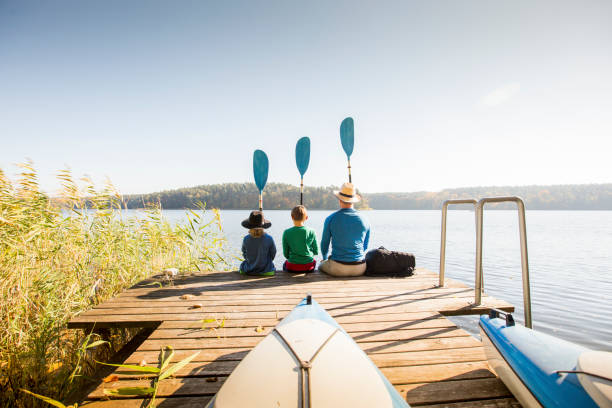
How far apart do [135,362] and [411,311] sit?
2.40 meters

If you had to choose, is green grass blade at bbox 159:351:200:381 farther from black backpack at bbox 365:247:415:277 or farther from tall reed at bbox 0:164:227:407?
black backpack at bbox 365:247:415:277

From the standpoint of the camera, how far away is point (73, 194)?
447 centimetres

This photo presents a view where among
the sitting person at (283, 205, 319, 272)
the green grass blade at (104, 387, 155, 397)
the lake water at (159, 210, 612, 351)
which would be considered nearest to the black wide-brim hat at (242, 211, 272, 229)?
the sitting person at (283, 205, 319, 272)

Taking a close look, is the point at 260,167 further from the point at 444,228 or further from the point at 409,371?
A: the point at 409,371

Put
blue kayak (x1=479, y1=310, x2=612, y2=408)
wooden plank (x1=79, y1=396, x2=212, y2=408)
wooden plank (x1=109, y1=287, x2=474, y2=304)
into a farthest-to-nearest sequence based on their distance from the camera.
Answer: wooden plank (x1=109, y1=287, x2=474, y2=304)
wooden plank (x1=79, y1=396, x2=212, y2=408)
blue kayak (x1=479, y1=310, x2=612, y2=408)

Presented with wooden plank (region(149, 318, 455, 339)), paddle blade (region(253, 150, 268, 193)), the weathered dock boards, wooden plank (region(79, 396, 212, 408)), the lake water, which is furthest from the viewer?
paddle blade (region(253, 150, 268, 193))

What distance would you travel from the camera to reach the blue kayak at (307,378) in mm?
1096

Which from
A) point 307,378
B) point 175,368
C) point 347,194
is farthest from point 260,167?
point 307,378

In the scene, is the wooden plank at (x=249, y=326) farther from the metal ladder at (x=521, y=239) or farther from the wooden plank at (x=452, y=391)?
the wooden plank at (x=452, y=391)

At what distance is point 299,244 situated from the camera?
4230 millimetres

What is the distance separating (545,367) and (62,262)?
5021 millimetres

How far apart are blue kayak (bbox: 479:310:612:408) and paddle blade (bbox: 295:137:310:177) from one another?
495cm

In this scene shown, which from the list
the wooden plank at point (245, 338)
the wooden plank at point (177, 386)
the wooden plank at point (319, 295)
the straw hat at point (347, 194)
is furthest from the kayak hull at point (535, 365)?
the straw hat at point (347, 194)

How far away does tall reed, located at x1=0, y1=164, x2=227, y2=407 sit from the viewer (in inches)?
109
